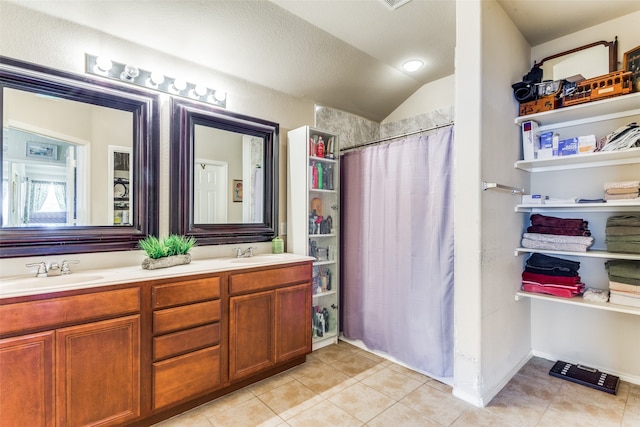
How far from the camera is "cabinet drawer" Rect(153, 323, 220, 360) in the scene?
1.74m

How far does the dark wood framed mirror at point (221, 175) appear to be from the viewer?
2.27 m

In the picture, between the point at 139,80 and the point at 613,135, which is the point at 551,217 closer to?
the point at 613,135

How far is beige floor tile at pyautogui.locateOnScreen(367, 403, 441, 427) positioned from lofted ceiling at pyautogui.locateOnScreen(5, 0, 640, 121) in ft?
8.71

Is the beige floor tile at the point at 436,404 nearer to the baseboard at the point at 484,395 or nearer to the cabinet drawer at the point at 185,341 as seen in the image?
the baseboard at the point at 484,395

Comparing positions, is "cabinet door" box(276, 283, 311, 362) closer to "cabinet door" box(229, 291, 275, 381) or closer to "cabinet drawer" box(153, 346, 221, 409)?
"cabinet door" box(229, 291, 275, 381)

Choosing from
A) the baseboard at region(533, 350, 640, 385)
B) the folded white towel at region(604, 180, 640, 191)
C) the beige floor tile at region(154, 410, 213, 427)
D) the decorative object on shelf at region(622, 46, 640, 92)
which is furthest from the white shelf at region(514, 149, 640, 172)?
the beige floor tile at region(154, 410, 213, 427)

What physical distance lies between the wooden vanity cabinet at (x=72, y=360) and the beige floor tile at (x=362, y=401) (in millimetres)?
1196

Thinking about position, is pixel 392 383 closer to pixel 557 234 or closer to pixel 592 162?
pixel 557 234

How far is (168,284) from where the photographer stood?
69.4 inches

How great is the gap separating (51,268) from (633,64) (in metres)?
3.77

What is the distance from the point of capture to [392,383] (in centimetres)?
220

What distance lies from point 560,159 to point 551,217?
0.44 meters

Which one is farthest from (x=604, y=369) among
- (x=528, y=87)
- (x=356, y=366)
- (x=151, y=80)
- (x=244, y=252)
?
(x=151, y=80)

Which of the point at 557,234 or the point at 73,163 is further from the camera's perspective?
the point at 557,234
